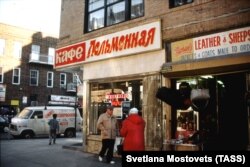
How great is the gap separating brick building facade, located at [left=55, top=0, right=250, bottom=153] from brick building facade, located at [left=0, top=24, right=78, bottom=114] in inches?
837

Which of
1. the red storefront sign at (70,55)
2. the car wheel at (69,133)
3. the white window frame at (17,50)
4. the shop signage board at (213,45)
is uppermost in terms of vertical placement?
the white window frame at (17,50)

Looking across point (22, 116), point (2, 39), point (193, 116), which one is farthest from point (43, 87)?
point (193, 116)

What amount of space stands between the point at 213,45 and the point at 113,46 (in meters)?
4.22

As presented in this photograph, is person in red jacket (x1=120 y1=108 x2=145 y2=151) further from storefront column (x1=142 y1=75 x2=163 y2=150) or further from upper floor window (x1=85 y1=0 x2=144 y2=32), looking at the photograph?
upper floor window (x1=85 y1=0 x2=144 y2=32)

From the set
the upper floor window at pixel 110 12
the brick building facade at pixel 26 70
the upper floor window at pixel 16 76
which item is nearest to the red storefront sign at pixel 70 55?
the upper floor window at pixel 110 12

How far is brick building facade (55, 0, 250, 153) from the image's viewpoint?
847 centimetres

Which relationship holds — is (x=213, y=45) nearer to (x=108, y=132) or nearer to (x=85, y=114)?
(x=108, y=132)

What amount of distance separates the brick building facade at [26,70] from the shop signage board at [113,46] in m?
19.5

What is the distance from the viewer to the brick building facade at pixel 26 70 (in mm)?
33188

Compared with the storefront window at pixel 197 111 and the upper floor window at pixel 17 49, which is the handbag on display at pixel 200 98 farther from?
the upper floor window at pixel 17 49

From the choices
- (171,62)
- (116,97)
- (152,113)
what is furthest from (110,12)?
(152,113)

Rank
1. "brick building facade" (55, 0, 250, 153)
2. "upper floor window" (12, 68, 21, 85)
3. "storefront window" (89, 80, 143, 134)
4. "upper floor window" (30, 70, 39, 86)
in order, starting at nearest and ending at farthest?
"brick building facade" (55, 0, 250, 153) < "storefront window" (89, 80, 143, 134) < "upper floor window" (12, 68, 21, 85) < "upper floor window" (30, 70, 39, 86)

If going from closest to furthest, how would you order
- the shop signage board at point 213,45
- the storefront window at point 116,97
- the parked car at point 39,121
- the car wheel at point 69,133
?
1. the shop signage board at point 213,45
2. the storefront window at point 116,97
3. the parked car at point 39,121
4. the car wheel at point 69,133

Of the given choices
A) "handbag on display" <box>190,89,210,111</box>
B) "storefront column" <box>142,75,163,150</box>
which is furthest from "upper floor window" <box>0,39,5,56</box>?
"handbag on display" <box>190,89,210,111</box>
